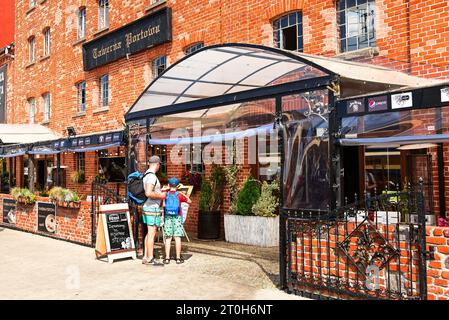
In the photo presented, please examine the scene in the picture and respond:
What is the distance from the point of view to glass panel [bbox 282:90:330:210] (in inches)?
253

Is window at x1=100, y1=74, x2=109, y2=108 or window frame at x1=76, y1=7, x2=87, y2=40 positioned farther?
window frame at x1=76, y1=7, x2=87, y2=40

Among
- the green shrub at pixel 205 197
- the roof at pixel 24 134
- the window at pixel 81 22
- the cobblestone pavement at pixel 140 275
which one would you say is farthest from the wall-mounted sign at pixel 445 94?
the roof at pixel 24 134

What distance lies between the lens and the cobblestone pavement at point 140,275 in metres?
6.36

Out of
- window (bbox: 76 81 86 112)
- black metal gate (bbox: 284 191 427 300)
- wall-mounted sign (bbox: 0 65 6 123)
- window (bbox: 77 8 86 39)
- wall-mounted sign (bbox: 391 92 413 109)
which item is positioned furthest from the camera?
wall-mounted sign (bbox: 0 65 6 123)

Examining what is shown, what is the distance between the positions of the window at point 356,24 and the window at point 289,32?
3.53 feet

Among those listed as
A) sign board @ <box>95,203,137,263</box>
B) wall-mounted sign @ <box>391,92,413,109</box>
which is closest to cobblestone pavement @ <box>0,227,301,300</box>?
sign board @ <box>95,203,137,263</box>

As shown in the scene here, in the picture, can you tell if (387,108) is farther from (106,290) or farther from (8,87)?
(8,87)

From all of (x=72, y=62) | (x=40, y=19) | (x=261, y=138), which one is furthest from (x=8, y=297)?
(x=40, y=19)

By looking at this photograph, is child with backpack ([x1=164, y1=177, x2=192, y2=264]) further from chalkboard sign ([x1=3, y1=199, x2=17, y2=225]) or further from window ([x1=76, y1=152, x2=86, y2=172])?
window ([x1=76, y1=152, x2=86, y2=172])

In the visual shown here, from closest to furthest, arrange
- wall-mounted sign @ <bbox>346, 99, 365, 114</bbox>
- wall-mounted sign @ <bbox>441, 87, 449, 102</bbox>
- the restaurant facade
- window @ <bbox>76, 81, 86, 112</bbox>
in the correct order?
1. wall-mounted sign @ <bbox>441, 87, 449, 102</bbox>
2. wall-mounted sign @ <bbox>346, 99, 365, 114</bbox>
3. the restaurant facade
4. window @ <bbox>76, 81, 86, 112</bbox>

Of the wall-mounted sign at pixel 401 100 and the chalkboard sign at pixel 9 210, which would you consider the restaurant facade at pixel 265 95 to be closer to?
the wall-mounted sign at pixel 401 100

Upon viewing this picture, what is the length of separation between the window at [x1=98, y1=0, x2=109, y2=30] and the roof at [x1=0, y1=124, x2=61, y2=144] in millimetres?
4942

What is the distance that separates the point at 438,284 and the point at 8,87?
24.3m

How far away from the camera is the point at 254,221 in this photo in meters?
10.1
